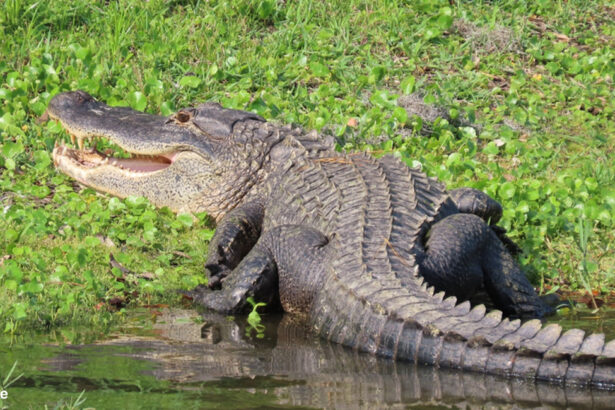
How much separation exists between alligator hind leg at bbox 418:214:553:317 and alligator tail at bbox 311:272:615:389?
51 cm

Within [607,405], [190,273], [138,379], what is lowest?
[190,273]

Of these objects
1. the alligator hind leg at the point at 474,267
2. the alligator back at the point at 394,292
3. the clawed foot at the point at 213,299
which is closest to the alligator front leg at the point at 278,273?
the clawed foot at the point at 213,299

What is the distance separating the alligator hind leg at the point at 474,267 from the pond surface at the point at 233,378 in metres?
0.78

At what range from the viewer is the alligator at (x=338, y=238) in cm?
384

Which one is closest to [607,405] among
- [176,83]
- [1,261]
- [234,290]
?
[234,290]

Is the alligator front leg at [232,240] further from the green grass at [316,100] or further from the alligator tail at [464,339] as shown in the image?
the alligator tail at [464,339]

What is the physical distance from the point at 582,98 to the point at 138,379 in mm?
5666

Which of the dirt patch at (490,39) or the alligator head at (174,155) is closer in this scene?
the alligator head at (174,155)

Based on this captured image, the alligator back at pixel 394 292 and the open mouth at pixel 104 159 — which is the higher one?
the alligator back at pixel 394 292

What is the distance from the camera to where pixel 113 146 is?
21.9 ft

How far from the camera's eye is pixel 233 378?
374 cm

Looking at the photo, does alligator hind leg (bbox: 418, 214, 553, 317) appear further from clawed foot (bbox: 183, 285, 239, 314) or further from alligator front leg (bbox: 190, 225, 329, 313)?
clawed foot (bbox: 183, 285, 239, 314)

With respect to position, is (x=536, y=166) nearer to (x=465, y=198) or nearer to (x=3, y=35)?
(x=465, y=198)

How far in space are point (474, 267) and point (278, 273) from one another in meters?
1.04
